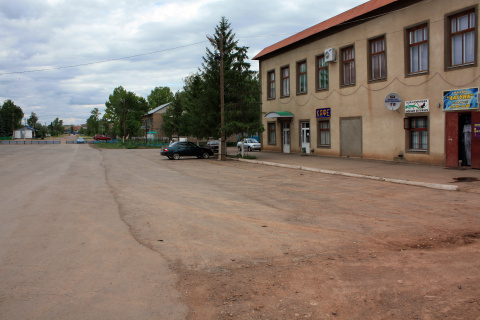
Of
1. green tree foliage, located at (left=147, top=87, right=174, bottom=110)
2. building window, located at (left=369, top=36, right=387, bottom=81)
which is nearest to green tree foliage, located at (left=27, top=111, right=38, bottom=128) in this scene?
green tree foliage, located at (left=147, top=87, right=174, bottom=110)

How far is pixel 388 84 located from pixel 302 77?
973cm

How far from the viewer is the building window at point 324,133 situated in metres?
28.1

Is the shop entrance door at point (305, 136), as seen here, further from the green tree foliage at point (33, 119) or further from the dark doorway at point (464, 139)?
the green tree foliage at point (33, 119)

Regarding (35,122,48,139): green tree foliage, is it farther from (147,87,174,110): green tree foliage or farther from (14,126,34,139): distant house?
(147,87,174,110): green tree foliage

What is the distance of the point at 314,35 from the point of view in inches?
1120

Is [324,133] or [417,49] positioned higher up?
[417,49]

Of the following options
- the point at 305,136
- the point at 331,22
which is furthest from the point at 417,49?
the point at 305,136

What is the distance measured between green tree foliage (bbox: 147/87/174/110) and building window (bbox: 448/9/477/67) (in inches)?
4230

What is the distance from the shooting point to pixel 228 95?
29531mm

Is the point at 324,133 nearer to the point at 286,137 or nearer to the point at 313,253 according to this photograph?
the point at 286,137

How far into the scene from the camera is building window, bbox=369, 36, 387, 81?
22891 millimetres

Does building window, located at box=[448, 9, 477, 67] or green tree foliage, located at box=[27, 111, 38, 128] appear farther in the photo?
green tree foliage, located at box=[27, 111, 38, 128]

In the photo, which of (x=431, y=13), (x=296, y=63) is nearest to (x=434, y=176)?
(x=431, y=13)

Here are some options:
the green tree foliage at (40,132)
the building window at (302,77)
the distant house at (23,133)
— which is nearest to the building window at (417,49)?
the building window at (302,77)
